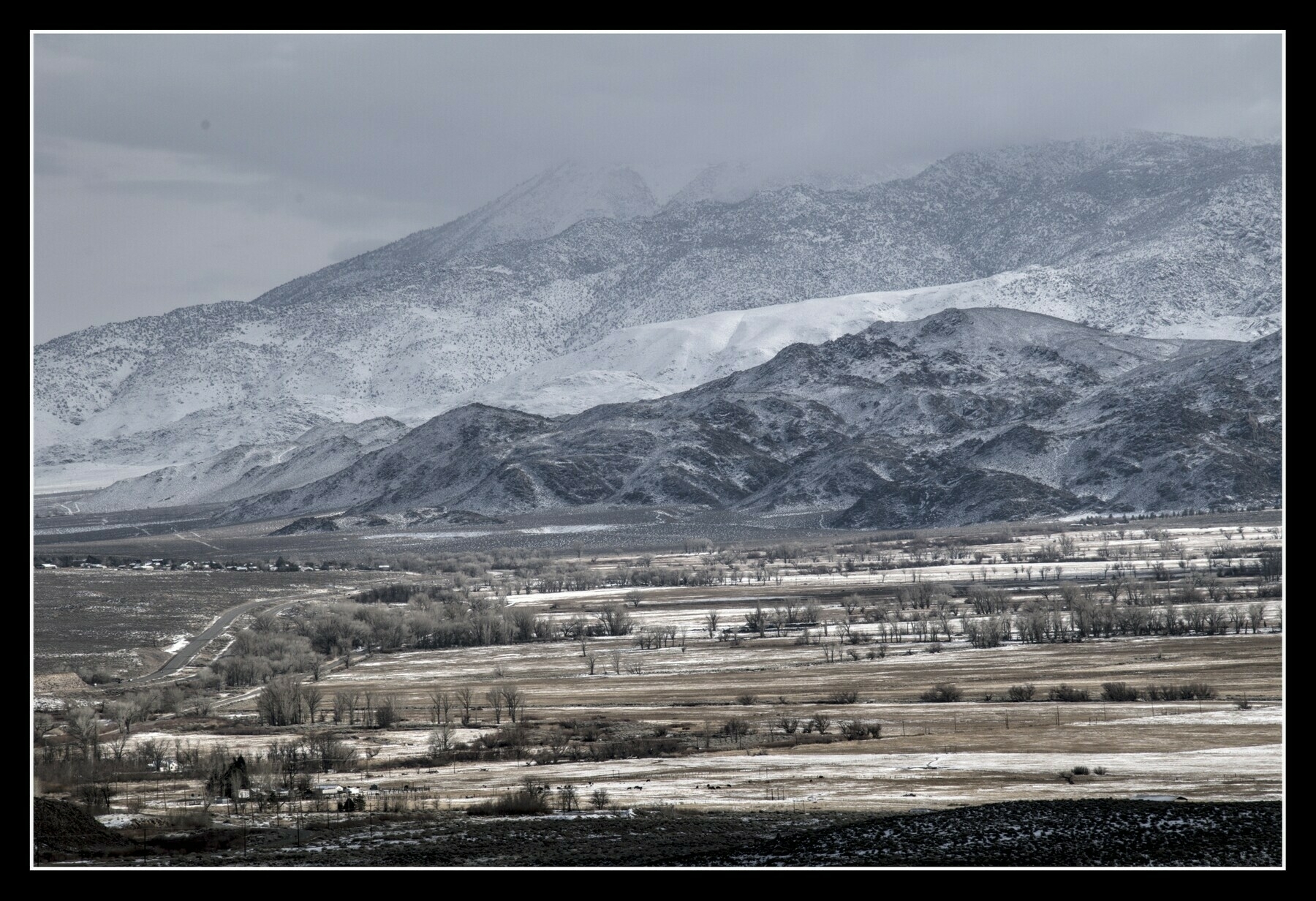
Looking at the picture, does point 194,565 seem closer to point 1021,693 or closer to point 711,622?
point 711,622

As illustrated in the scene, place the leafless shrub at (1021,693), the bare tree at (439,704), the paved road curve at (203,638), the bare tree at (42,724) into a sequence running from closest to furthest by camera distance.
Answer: the bare tree at (42,724), the bare tree at (439,704), the leafless shrub at (1021,693), the paved road curve at (203,638)

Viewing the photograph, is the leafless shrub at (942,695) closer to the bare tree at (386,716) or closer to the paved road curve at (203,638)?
the bare tree at (386,716)

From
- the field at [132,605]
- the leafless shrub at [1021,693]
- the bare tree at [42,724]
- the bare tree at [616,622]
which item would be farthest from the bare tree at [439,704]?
the bare tree at [616,622]

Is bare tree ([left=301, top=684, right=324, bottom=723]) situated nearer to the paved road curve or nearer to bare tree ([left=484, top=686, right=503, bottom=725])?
bare tree ([left=484, top=686, right=503, bottom=725])

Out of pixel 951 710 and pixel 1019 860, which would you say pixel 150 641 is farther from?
pixel 1019 860

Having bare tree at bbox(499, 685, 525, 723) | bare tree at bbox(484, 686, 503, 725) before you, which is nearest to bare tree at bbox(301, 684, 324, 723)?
bare tree at bbox(484, 686, 503, 725)
